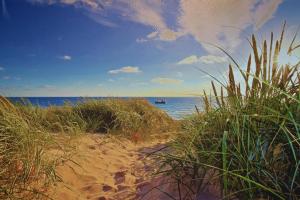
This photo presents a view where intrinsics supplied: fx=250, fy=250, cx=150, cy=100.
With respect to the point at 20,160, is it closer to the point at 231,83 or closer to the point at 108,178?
the point at 108,178

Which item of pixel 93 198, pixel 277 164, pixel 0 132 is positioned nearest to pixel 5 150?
pixel 0 132

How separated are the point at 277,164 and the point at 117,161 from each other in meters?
2.58

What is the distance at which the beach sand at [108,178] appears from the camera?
2201 millimetres

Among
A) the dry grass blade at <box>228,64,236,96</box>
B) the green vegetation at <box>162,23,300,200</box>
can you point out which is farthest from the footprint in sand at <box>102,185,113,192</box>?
the dry grass blade at <box>228,64,236,96</box>

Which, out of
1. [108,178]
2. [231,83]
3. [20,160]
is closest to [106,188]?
[108,178]

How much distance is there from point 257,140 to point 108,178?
76.9 inches

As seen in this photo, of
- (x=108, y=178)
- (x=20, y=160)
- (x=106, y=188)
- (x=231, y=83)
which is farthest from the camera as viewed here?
(x=108, y=178)

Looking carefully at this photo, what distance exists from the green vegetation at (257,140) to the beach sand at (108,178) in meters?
0.39

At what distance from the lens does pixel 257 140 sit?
4.75 feet

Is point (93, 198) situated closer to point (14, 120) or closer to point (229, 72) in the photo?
point (14, 120)

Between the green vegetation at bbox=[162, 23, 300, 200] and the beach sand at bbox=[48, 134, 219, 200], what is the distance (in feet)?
1.29

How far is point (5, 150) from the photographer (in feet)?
6.30

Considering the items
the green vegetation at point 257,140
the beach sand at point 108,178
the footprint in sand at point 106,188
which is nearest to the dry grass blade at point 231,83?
the green vegetation at point 257,140

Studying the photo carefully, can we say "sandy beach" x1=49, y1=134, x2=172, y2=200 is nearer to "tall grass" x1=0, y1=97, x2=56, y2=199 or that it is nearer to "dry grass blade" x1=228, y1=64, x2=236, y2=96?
"tall grass" x1=0, y1=97, x2=56, y2=199
